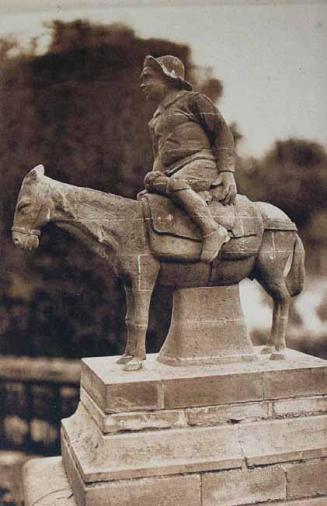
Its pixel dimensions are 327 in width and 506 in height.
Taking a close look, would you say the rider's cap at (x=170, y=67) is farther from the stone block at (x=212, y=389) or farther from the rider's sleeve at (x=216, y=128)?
the stone block at (x=212, y=389)

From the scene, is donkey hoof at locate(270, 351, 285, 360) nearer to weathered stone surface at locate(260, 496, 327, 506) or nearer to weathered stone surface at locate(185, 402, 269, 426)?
weathered stone surface at locate(185, 402, 269, 426)

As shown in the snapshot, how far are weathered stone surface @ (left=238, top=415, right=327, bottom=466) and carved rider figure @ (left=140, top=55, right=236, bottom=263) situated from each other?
1422 millimetres

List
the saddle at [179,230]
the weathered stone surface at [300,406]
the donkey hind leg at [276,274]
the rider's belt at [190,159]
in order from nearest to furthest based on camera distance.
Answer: the weathered stone surface at [300,406] < the saddle at [179,230] < the rider's belt at [190,159] < the donkey hind leg at [276,274]

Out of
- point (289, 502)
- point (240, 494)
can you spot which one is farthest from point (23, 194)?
point (289, 502)

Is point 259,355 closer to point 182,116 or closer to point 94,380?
point 94,380

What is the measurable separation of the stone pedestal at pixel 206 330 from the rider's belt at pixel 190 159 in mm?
946

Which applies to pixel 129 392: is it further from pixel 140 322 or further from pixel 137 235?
pixel 137 235

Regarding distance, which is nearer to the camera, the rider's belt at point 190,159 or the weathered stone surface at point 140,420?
the weathered stone surface at point 140,420

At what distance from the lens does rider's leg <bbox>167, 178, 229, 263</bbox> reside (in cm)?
417

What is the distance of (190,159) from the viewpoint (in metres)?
4.48

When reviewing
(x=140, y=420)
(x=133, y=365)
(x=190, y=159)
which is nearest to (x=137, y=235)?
(x=190, y=159)

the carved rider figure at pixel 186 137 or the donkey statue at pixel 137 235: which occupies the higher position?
the carved rider figure at pixel 186 137

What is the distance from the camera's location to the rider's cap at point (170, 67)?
4496 millimetres

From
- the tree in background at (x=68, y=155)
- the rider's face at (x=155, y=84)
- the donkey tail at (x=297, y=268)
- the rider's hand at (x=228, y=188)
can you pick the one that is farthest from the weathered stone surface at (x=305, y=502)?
the tree in background at (x=68, y=155)
